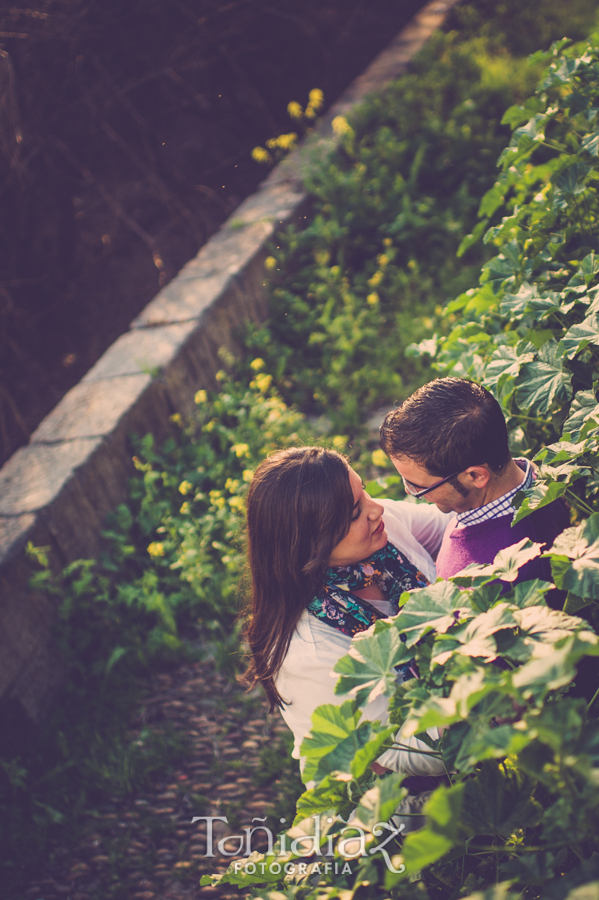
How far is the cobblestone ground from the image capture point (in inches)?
91.0

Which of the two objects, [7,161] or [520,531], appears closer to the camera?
[520,531]

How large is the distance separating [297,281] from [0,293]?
247 centimetres

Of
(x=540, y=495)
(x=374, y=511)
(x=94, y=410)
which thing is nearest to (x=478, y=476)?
(x=374, y=511)

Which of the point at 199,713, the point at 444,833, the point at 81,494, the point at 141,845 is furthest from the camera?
the point at 81,494

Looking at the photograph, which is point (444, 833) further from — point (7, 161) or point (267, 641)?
point (7, 161)

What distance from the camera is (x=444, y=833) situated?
74cm

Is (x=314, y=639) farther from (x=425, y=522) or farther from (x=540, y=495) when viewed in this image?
(x=540, y=495)

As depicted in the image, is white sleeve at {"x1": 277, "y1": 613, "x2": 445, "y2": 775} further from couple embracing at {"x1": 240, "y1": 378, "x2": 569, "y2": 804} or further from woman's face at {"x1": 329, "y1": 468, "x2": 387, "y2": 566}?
woman's face at {"x1": 329, "y1": 468, "x2": 387, "y2": 566}

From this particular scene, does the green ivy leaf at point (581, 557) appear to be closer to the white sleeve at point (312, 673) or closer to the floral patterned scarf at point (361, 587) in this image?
the floral patterned scarf at point (361, 587)

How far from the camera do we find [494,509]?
1690 mm

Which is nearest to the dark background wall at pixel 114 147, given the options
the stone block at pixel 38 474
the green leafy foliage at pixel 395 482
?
the stone block at pixel 38 474

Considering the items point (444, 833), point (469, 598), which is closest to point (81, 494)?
point (469, 598)

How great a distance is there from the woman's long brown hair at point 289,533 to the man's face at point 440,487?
0.19m

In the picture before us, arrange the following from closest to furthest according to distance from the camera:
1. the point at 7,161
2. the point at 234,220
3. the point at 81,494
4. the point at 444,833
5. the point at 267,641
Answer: the point at 444,833
the point at 267,641
the point at 81,494
the point at 7,161
the point at 234,220
